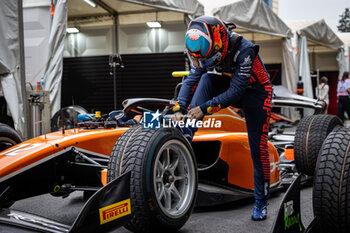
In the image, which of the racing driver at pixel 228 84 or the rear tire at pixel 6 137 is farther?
the rear tire at pixel 6 137

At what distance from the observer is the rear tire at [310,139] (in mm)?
3646

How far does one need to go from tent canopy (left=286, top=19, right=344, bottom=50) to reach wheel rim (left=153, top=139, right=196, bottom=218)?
12010 millimetres

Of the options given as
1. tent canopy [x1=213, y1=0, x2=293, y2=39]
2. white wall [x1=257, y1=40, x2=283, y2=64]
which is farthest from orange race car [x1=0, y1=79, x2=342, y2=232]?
white wall [x1=257, y1=40, x2=283, y2=64]

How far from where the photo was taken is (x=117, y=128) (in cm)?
371

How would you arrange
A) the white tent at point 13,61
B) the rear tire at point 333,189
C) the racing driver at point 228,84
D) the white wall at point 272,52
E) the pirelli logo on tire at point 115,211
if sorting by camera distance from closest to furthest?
the pirelli logo on tire at point 115,211 < the rear tire at point 333,189 < the racing driver at point 228,84 < the white tent at point 13,61 < the white wall at point 272,52

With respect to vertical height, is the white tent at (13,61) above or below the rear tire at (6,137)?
above

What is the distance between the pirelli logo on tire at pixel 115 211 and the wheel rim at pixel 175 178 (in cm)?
36

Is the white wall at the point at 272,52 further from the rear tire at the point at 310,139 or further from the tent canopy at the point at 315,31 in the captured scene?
the rear tire at the point at 310,139

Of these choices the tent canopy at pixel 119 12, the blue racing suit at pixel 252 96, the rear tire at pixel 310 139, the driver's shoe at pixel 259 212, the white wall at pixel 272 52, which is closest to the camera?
the blue racing suit at pixel 252 96

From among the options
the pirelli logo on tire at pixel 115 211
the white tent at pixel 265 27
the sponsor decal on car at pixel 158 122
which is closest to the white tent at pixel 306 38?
the white tent at pixel 265 27

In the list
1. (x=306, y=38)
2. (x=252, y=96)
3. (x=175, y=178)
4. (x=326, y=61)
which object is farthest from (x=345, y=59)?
(x=175, y=178)

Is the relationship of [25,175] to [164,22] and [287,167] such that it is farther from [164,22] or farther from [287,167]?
[164,22]

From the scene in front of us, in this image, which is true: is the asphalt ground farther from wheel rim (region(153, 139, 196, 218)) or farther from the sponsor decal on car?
the sponsor decal on car

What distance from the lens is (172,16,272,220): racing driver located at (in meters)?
2.78
